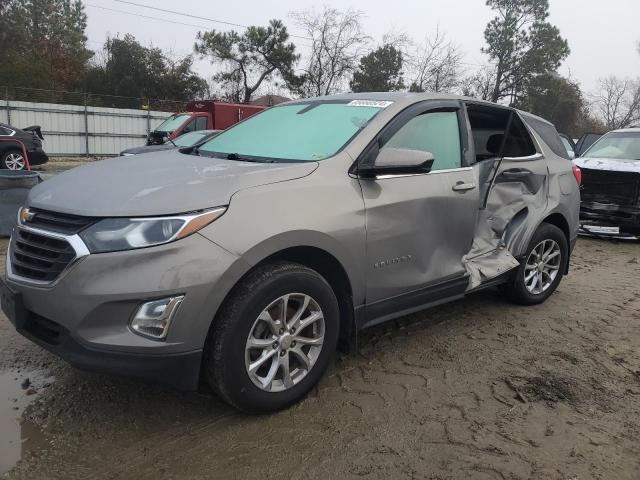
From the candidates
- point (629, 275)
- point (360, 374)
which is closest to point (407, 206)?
point (360, 374)

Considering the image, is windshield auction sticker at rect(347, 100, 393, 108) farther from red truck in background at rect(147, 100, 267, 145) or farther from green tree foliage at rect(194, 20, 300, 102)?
green tree foliage at rect(194, 20, 300, 102)

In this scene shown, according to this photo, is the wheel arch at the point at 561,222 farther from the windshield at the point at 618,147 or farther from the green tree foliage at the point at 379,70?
the green tree foliage at the point at 379,70

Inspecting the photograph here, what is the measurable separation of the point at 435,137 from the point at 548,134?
72.0 inches

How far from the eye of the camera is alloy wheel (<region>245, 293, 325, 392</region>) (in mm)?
2678

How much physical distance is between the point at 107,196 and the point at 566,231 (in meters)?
4.10

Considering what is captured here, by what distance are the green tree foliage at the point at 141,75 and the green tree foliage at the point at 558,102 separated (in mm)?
24127

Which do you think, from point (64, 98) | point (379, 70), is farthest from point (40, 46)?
point (379, 70)

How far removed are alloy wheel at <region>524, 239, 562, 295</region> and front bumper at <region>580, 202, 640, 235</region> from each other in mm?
3954

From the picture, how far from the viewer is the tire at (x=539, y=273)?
4.55 metres

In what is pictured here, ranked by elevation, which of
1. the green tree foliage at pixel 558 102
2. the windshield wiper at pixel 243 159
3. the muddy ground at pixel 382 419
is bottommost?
the muddy ground at pixel 382 419

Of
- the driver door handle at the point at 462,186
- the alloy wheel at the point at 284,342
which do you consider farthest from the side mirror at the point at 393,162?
the alloy wheel at the point at 284,342

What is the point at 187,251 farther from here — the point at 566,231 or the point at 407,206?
the point at 566,231

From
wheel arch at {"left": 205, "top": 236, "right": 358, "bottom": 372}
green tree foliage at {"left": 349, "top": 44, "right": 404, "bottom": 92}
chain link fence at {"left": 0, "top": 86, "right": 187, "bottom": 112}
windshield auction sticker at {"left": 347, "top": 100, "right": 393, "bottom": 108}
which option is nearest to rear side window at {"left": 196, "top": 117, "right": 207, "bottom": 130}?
chain link fence at {"left": 0, "top": 86, "right": 187, "bottom": 112}

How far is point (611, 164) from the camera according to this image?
27.2 feet
